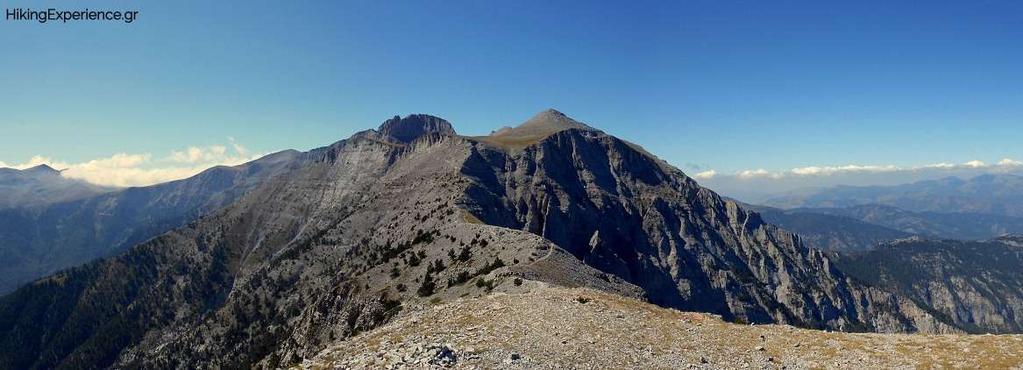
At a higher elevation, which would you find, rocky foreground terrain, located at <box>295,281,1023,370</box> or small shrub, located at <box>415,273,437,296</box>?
rocky foreground terrain, located at <box>295,281,1023,370</box>

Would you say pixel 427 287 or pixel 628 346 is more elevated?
pixel 628 346

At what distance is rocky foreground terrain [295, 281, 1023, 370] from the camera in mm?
35312

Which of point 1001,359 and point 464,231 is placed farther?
point 464,231

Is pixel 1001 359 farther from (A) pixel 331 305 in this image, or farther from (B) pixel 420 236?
(B) pixel 420 236

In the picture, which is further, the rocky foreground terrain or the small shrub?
the small shrub

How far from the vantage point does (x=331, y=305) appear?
108 m

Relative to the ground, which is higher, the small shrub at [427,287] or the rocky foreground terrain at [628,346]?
the rocky foreground terrain at [628,346]

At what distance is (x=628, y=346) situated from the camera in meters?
39.0

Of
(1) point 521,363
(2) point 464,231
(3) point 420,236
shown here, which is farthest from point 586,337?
(3) point 420,236

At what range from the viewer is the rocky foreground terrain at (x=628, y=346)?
35312 millimetres

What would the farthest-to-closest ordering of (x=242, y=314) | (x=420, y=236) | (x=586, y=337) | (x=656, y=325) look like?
(x=242, y=314) → (x=420, y=236) → (x=656, y=325) → (x=586, y=337)

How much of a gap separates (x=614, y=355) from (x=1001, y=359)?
2585 cm

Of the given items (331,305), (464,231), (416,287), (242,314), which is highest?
(464,231)

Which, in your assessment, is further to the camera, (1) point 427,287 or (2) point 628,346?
(1) point 427,287
